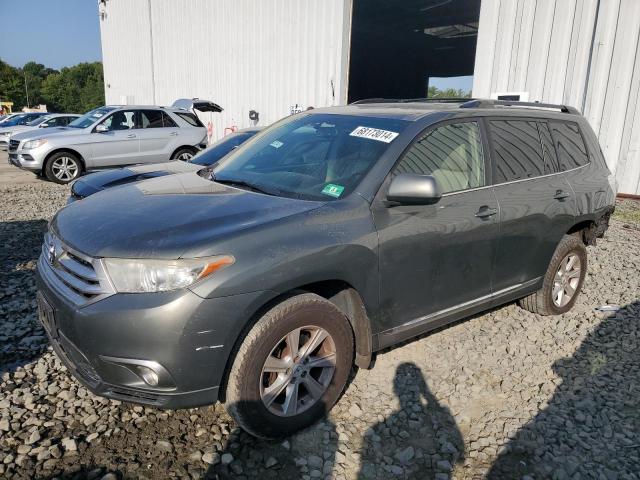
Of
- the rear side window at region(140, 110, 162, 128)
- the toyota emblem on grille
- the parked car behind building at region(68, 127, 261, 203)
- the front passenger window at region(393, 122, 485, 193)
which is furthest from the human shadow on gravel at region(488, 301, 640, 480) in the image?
the rear side window at region(140, 110, 162, 128)

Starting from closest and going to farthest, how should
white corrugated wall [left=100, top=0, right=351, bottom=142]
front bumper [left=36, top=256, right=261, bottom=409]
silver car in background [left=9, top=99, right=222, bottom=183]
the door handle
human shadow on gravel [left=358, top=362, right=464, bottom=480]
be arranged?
front bumper [left=36, top=256, right=261, bottom=409], human shadow on gravel [left=358, top=362, right=464, bottom=480], the door handle, silver car in background [left=9, top=99, right=222, bottom=183], white corrugated wall [left=100, top=0, right=351, bottom=142]

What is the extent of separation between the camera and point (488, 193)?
3404 mm

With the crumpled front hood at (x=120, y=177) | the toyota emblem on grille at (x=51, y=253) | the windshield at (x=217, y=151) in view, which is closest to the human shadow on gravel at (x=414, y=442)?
the toyota emblem on grille at (x=51, y=253)

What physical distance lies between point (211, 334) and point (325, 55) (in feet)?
39.5

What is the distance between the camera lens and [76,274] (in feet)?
7.93

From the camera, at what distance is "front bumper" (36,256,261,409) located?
85.5 inches

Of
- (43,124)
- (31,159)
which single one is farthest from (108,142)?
(43,124)

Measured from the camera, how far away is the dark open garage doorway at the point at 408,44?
17.3 m

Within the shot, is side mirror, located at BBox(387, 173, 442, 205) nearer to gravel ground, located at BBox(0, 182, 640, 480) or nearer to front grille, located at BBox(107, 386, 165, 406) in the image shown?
gravel ground, located at BBox(0, 182, 640, 480)

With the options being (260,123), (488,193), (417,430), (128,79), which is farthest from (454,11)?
(417,430)

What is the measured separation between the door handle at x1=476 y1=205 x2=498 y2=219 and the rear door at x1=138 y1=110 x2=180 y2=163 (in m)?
9.36

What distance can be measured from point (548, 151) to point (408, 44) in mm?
23134

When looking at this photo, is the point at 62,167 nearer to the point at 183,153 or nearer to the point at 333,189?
the point at 183,153

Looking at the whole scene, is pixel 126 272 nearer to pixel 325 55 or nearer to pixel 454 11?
pixel 325 55
